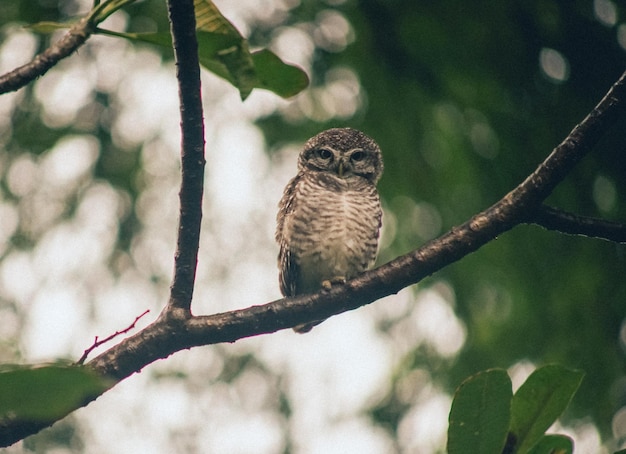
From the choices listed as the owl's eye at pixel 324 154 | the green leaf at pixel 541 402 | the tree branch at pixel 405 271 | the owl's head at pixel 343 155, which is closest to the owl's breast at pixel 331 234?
the owl's head at pixel 343 155

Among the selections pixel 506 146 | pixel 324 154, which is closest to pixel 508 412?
pixel 506 146

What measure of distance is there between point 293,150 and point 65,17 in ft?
3.97

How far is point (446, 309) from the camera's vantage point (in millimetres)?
3410

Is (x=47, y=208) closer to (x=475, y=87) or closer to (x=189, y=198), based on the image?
(x=475, y=87)

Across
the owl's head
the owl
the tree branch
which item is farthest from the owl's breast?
the tree branch

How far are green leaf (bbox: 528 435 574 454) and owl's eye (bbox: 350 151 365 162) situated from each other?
2.24m

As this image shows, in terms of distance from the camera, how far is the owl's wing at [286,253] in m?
3.19

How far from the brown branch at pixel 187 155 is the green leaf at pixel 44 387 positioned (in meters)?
0.81

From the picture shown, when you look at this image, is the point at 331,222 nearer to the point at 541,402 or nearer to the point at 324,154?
the point at 324,154

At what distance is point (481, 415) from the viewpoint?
1179 millimetres

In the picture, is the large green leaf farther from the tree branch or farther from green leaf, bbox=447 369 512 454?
green leaf, bbox=447 369 512 454

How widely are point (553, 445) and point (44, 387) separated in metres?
0.83

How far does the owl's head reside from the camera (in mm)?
3291

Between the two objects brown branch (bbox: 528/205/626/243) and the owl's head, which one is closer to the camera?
brown branch (bbox: 528/205/626/243)
